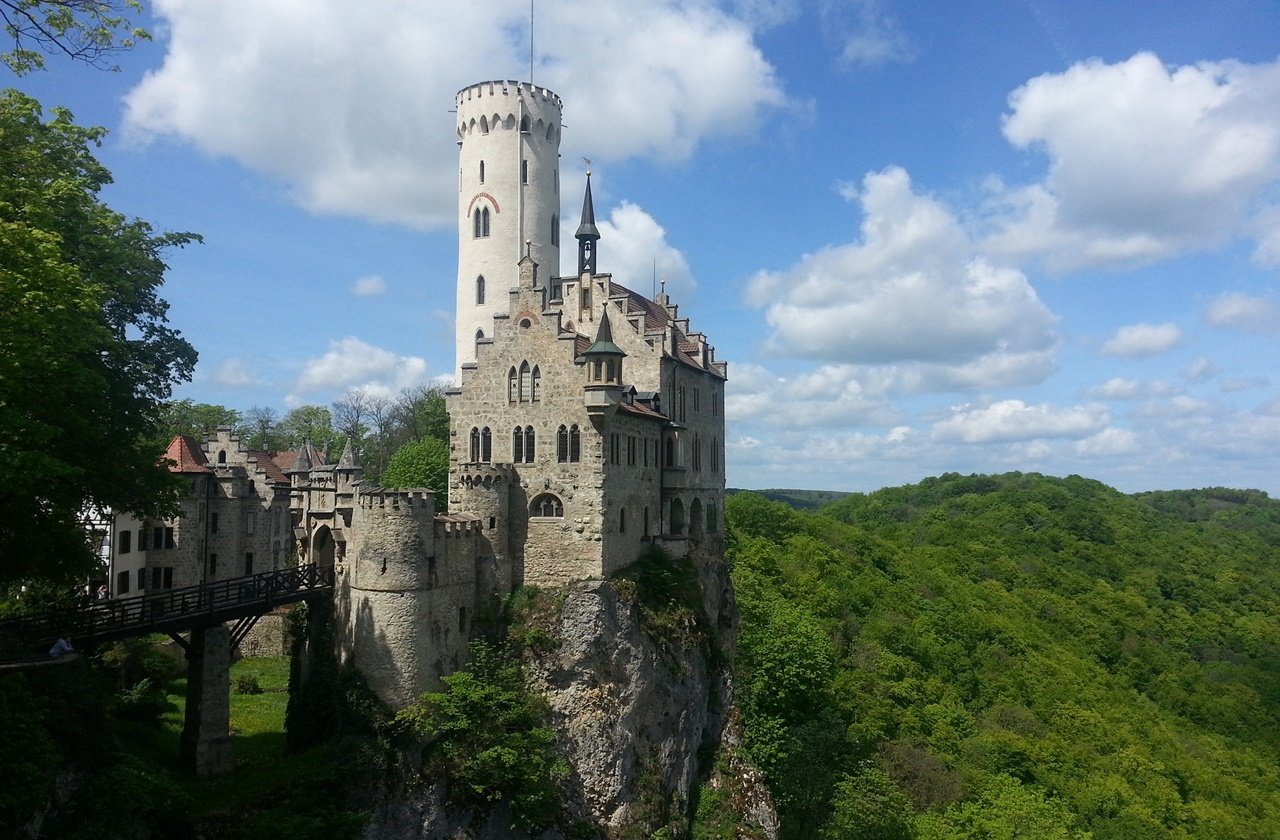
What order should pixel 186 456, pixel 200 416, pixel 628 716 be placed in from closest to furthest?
pixel 628 716 → pixel 186 456 → pixel 200 416

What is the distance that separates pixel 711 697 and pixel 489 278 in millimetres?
26205

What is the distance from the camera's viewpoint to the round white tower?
50469mm

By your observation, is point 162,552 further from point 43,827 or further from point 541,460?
point 43,827

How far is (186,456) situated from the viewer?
4538 cm

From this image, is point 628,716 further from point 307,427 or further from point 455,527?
point 307,427

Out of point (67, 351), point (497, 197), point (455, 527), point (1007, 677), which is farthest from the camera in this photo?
point (1007, 677)

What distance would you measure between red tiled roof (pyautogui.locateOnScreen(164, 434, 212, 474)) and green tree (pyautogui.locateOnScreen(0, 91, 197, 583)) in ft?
53.7

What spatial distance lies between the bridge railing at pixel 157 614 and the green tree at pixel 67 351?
2.05 meters

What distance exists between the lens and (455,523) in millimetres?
34906

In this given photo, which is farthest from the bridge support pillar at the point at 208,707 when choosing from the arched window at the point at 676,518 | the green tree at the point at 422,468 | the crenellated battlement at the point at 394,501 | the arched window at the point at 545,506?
the arched window at the point at 676,518

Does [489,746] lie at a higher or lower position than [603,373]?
lower

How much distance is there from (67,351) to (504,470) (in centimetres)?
1819

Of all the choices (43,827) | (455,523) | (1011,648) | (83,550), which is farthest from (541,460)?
(1011,648)

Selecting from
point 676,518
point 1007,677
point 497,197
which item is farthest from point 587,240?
point 1007,677
